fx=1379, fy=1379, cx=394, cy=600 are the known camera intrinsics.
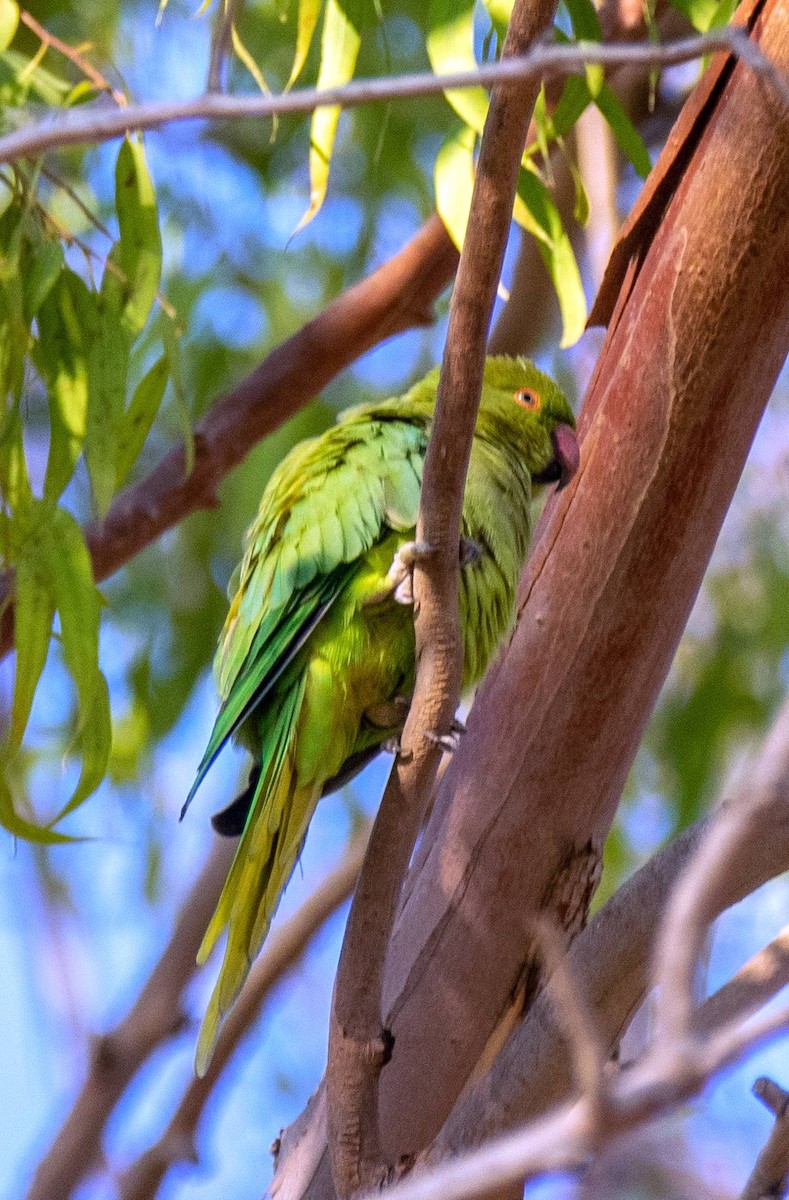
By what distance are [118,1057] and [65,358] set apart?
173cm

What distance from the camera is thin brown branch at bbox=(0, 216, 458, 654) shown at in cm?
272

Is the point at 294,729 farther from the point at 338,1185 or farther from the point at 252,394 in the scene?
the point at 252,394

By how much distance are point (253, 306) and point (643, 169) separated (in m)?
1.81

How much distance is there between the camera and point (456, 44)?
192 centimetres

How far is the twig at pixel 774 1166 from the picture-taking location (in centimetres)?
136

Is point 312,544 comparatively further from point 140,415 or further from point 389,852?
point 389,852

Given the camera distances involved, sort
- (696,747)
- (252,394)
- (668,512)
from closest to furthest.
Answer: (668,512) → (252,394) → (696,747)

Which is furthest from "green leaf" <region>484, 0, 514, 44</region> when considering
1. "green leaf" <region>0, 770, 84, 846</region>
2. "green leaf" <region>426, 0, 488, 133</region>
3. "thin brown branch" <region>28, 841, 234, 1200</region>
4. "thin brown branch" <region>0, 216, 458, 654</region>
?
"thin brown branch" <region>28, 841, 234, 1200</region>

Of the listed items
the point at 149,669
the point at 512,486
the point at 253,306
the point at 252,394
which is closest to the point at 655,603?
the point at 512,486

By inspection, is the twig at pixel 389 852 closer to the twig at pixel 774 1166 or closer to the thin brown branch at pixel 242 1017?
the twig at pixel 774 1166

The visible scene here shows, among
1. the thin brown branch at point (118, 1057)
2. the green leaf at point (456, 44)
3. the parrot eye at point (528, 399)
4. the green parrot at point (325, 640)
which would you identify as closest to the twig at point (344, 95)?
the green leaf at point (456, 44)

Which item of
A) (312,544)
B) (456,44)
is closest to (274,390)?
(312,544)

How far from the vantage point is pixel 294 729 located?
208 centimetres

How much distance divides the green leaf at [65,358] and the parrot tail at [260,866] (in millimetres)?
539
